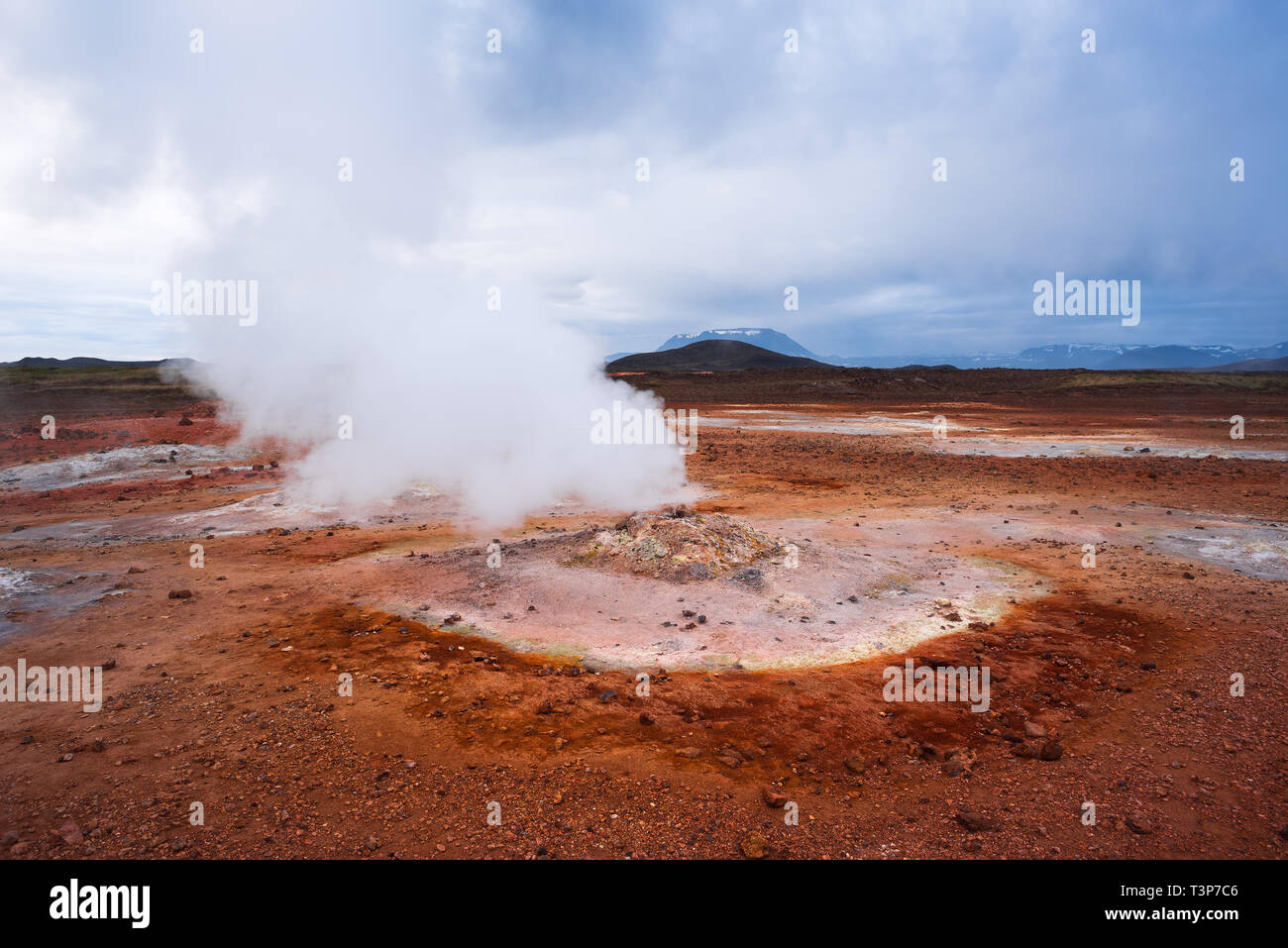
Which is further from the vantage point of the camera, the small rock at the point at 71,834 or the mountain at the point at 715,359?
the mountain at the point at 715,359

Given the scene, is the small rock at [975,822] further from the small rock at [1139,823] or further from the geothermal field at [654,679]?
the small rock at [1139,823]

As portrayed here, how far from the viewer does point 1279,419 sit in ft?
112

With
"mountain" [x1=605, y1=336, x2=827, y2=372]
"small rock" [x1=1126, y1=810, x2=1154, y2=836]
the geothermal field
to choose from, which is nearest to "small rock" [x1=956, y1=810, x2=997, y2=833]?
the geothermal field

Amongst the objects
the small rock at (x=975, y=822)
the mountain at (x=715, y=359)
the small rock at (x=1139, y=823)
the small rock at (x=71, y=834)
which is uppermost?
A: the mountain at (x=715, y=359)

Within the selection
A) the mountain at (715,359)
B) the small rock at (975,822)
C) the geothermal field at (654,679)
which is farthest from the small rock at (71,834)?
the mountain at (715,359)

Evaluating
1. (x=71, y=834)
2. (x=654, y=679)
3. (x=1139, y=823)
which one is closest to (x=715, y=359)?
(x=654, y=679)

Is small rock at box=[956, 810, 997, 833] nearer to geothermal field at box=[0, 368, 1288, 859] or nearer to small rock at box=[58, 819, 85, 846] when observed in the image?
geothermal field at box=[0, 368, 1288, 859]

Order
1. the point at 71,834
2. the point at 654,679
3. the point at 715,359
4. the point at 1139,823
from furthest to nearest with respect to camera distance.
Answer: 1. the point at 715,359
2. the point at 654,679
3. the point at 1139,823
4. the point at 71,834

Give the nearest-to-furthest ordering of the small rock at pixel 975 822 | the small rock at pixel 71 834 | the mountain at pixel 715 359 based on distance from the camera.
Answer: the small rock at pixel 71 834
the small rock at pixel 975 822
the mountain at pixel 715 359

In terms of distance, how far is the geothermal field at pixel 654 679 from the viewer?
4508 millimetres

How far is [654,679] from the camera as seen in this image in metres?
6.70

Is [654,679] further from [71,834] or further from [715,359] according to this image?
[715,359]

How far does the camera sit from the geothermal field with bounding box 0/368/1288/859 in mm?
4508

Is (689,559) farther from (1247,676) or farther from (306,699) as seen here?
(1247,676)
